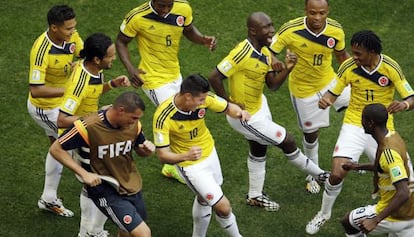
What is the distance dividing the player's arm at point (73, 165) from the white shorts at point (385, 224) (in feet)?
8.61

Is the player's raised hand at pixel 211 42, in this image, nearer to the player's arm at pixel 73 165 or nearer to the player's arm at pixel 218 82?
the player's arm at pixel 218 82

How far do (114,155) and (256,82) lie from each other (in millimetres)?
2154

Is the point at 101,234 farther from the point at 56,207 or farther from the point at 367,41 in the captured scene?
the point at 367,41

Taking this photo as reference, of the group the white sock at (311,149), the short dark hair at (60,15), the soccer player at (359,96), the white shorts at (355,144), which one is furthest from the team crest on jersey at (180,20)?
the white shorts at (355,144)

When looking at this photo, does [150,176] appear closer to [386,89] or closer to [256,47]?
[256,47]

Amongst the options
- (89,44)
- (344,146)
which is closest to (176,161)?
(89,44)

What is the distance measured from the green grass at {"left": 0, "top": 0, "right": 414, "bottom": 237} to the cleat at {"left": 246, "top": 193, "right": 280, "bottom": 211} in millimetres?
84

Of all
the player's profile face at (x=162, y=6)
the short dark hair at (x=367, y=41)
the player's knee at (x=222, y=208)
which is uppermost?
the short dark hair at (x=367, y=41)

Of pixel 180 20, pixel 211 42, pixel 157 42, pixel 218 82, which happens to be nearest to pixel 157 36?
pixel 157 42

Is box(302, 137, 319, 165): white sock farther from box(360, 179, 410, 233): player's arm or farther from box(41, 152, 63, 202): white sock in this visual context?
box(41, 152, 63, 202): white sock

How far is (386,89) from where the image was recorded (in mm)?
9852

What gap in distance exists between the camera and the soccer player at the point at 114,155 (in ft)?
27.7

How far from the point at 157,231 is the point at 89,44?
8.03 ft

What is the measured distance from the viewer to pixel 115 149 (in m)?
8.64
